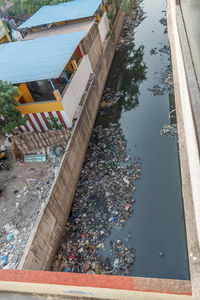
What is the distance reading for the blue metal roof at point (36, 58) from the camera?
8237 millimetres

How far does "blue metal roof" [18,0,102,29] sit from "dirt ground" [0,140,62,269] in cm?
924

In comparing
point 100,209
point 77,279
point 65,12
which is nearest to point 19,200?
point 100,209

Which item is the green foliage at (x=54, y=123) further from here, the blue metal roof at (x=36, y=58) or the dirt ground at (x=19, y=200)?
the blue metal roof at (x=36, y=58)

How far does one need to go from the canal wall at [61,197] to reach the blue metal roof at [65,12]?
3.27 m

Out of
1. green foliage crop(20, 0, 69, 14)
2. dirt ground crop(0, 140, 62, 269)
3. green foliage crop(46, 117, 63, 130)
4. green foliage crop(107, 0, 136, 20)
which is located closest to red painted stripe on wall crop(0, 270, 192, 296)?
dirt ground crop(0, 140, 62, 269)

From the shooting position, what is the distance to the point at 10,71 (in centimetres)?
898

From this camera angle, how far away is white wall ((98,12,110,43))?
15047mm

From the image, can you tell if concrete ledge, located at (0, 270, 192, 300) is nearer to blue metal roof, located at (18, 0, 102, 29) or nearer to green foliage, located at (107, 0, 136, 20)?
blue metal roof, located at (18, 0, 102, 29)

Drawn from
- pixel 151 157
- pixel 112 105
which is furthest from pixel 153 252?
pixel 112 105

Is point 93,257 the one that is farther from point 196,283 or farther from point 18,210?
A: point 196,283

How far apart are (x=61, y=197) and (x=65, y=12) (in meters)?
12.4

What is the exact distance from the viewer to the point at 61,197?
7.75 m

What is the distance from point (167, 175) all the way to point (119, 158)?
2.21m

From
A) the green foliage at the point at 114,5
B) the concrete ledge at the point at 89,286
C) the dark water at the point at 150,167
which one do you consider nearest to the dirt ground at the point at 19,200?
the concrete ledge at the point at 89,286
